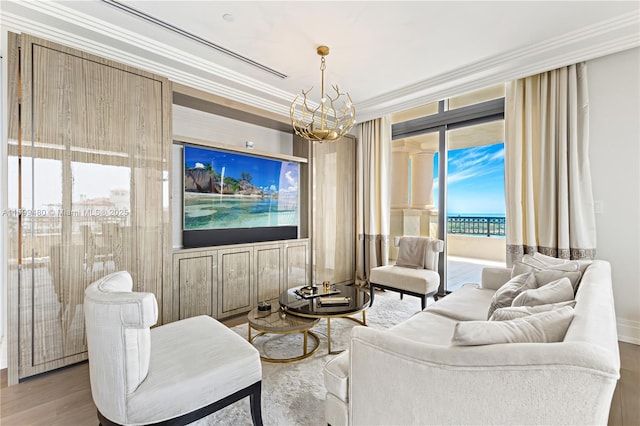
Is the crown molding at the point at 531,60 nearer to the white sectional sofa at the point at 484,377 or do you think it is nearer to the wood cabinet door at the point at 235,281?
the white sectional sofa at the point at 484,377

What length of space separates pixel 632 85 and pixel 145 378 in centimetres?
431

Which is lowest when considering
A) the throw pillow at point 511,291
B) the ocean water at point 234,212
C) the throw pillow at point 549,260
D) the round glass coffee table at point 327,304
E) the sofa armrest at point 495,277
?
the round glass coffee table at point 327,304

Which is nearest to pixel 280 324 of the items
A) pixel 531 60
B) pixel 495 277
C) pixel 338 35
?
pixel 495 277

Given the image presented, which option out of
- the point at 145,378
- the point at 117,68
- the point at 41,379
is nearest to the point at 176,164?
the point at 117,68

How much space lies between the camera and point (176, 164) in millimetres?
3301

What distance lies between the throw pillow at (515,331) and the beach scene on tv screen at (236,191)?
304 centimetres

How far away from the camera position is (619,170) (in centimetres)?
273

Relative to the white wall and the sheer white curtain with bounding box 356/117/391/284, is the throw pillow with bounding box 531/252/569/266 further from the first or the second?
the sheer white curtain with bounding box 356/117/391/284

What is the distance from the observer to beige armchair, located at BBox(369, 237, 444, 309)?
3307 millimetres

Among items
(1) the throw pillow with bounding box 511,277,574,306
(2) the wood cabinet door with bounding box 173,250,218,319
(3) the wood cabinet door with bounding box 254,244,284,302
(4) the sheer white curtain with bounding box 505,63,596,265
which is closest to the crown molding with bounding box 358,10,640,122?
(4) the sheer white curtain with bounding box 505,63,596,265

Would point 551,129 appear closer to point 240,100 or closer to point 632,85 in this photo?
point 632,85

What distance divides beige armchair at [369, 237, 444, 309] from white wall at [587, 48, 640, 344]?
1.54m

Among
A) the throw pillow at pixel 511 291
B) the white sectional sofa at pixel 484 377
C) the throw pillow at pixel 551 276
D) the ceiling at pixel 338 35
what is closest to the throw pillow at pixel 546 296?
the white sectional sofa at pixel 484 377

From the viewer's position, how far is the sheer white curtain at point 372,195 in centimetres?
466
